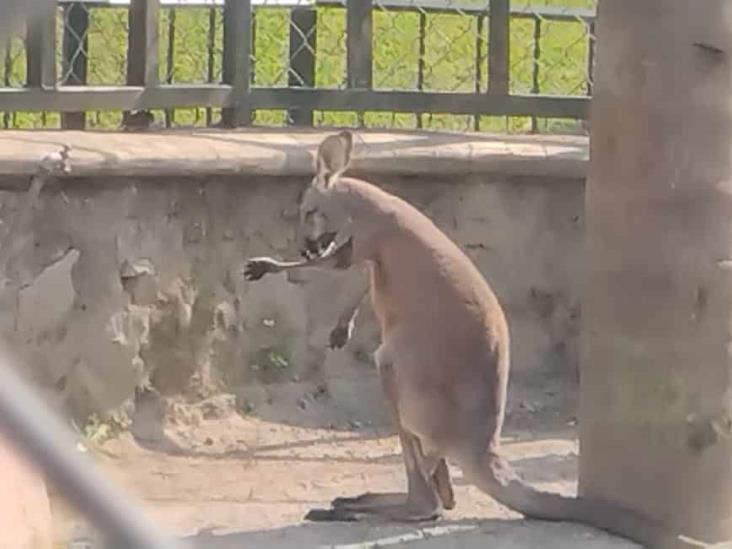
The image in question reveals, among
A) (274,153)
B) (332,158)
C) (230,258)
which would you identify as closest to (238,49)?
(274,153)

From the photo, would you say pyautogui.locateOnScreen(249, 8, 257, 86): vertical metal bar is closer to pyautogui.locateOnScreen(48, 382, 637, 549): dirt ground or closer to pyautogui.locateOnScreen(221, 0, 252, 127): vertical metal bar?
pyautogui.locateOnScreen(221, 0, 252, 127): vertical metal bar

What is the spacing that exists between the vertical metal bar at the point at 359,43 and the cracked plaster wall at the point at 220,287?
76cm

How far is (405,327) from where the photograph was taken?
5207 mm

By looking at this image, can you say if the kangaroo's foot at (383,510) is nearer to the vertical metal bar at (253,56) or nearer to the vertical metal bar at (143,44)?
the vertical metal bar at (143,44)

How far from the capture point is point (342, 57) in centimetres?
805

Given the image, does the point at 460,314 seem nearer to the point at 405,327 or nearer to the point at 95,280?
the point at 405,327

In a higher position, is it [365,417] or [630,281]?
Answer: [630,281]

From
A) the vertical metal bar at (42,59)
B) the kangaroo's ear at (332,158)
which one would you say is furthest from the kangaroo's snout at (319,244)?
the vertical metal bar at (42,59)

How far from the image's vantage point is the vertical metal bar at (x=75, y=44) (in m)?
7.54

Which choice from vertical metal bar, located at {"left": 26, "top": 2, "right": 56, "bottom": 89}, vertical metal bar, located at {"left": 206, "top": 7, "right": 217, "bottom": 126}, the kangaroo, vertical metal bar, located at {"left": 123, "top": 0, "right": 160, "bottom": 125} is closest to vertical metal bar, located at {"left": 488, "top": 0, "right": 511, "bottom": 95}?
vertical metal bar, located at {"left": 206, "top": 7, "right": 217, "bottom": 126}

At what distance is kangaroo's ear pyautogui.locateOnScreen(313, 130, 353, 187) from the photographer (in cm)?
563

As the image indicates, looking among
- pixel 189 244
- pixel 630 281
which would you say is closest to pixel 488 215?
pixel 189 244

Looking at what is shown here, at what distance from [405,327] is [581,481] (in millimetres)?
657

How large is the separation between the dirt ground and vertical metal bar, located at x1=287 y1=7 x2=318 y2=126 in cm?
164
